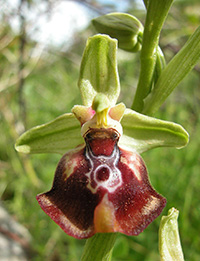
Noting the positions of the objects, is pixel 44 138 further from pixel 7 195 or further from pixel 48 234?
pixel 7 195

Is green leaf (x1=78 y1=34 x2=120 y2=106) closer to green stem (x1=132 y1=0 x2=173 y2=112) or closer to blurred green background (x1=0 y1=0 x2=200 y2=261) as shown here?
green stem (x1=132 y1=0 x2=173 y2=112)

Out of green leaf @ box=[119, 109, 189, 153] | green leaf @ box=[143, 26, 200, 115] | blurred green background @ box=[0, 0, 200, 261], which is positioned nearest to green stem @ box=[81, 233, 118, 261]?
green leaf @ box=[119, 109, 189, 153]

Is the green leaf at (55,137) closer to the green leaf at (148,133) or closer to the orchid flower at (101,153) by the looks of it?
the orchid flower at (101,153)

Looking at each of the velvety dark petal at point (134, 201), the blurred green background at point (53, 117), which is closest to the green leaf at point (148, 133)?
the velvety dark petal at point (134, 201)

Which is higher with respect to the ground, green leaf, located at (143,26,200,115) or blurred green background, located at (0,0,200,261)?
green leaf, located at (143,26,200,115)

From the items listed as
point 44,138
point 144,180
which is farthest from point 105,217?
point 44,138

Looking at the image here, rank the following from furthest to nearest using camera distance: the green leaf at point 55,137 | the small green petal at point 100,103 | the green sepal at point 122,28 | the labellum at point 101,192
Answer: the green sepal at point 122,28 < the green leaf at point 55,137 < the small green petal at point 100,103 < the labellum at point 101,192

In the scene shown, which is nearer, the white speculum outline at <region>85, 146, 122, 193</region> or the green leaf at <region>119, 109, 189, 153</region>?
the white speculum outline at <region>85, 146, 122, 193</region>

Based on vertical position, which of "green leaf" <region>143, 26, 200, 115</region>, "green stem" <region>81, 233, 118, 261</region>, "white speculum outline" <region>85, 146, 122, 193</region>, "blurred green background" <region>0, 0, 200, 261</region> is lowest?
"blurred green background" <region>0, 0, 200, 261</region>
